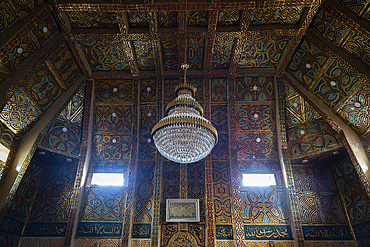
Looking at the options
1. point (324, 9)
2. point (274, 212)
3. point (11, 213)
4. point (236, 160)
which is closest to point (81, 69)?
point (11, 213)

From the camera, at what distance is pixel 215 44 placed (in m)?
5.58

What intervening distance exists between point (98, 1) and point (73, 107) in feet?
8.92

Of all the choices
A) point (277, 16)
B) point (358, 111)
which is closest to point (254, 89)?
point (277, 16)

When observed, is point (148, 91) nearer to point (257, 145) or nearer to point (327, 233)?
point (257, 145)

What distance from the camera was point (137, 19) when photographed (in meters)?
5.07

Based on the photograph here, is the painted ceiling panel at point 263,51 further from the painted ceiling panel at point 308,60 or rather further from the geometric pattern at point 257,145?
the geometric pattern at point 257,145

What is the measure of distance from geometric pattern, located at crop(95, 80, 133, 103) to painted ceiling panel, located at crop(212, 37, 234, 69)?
2215mm

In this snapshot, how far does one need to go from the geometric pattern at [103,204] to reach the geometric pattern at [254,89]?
3885 millimetres

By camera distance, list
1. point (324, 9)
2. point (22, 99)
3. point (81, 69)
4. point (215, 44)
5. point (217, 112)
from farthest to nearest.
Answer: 1. point (217, 112)
2. point (81, 69)
3. point (215, 44)
4. point (22, 99)
5. point (324, 9)

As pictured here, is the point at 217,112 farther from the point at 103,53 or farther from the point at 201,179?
the point at 103,53

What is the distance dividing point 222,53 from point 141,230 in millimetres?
4474

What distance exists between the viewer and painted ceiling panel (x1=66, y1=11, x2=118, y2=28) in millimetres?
4855

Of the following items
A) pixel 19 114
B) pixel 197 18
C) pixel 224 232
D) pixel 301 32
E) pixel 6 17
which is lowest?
pixel 224 232

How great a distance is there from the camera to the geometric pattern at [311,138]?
5.79m
